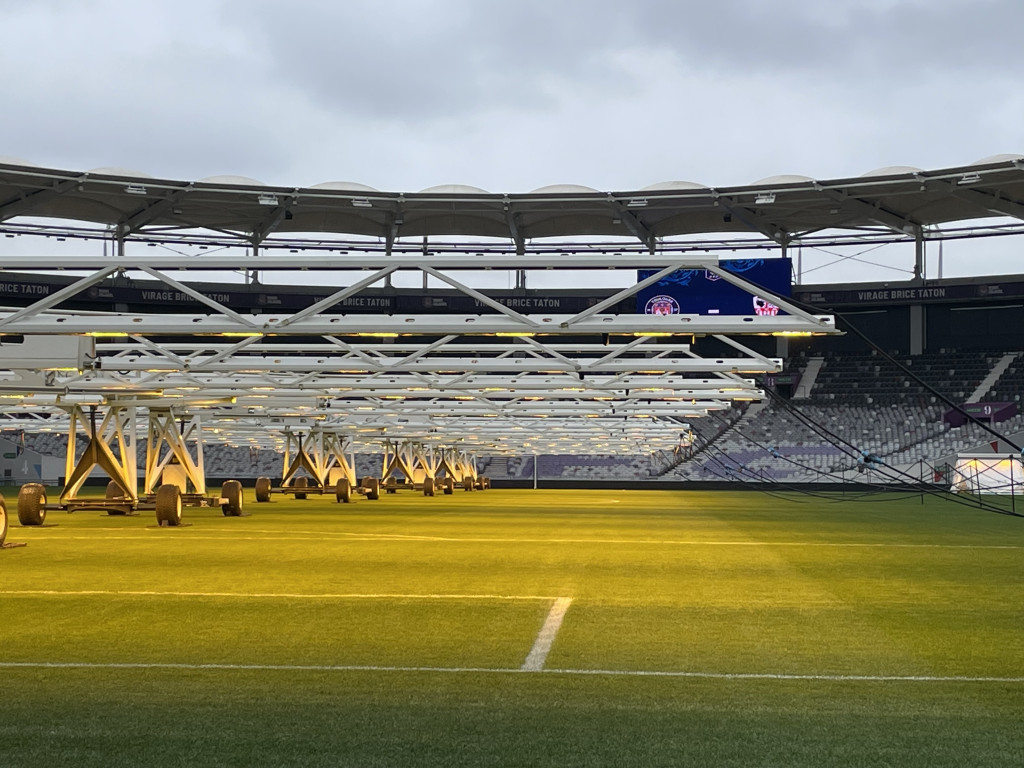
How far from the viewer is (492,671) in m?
8.81

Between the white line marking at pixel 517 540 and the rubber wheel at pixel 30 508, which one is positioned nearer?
the white line marking at pixel 517 540

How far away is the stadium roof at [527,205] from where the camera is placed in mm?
59875

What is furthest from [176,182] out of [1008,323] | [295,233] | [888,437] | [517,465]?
[1008,323]

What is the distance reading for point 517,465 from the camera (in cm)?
8338

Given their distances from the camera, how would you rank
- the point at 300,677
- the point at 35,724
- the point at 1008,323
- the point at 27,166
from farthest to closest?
the point at 1008,323 < the point at 27,166 < the point at 300,677 < the point at 35,724

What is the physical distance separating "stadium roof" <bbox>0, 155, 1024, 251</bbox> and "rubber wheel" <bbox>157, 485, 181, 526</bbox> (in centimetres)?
3635

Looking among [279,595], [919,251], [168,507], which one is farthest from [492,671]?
[919,251]

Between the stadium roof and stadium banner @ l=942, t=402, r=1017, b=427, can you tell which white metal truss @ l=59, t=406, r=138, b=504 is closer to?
the stadium roof

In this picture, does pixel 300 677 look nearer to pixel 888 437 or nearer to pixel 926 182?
pixel 926 182

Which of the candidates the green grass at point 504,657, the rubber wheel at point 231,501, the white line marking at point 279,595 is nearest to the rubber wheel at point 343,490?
the rubber wheel at point 231,501

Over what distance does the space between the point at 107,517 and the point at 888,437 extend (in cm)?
4766

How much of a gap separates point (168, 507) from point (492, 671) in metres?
19.0

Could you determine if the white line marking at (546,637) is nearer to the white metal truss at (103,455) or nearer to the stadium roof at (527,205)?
the white metal truss at (103,455)

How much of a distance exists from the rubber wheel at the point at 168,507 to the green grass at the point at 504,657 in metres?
6.28
